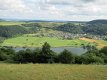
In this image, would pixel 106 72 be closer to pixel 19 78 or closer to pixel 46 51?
pixel 19 78

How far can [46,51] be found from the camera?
53594mm

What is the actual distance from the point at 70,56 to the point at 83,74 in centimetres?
3194

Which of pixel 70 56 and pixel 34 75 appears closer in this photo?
pixel 34 75

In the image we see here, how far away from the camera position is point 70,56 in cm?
5075

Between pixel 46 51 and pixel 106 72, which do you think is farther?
pixel 46 51

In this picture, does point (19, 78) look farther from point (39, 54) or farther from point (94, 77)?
point (39, 54)

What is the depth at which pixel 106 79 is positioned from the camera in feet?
55.2

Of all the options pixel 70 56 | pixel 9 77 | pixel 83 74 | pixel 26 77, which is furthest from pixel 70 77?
pixel 70 56

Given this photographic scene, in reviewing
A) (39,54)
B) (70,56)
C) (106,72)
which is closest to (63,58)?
(70,56)

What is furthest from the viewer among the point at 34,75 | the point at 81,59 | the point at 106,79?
the point at 81,59

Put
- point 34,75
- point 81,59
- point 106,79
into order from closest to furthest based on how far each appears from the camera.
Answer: point 106,79 < point 34,75 < point 81,59

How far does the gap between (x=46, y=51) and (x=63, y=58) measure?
436 cm

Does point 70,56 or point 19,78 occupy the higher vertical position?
point 19,78

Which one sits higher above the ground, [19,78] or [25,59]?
[19,78]
